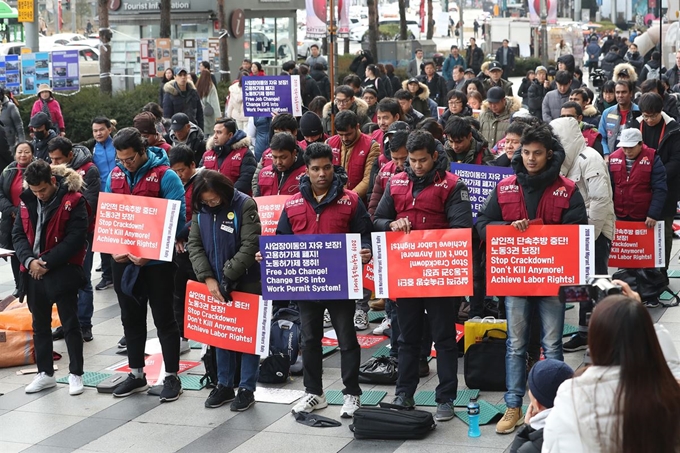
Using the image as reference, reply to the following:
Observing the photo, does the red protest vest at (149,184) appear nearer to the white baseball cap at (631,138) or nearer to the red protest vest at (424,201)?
the red protest vest at (424,201)

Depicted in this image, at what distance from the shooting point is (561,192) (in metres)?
6.95

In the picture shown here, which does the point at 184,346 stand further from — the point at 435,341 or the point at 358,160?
the point at 435,341

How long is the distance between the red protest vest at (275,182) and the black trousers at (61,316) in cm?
180

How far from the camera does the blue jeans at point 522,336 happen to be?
22.9 feet

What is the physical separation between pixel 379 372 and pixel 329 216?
1.50 m

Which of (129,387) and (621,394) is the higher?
(621,394)

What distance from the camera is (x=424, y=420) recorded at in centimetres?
697

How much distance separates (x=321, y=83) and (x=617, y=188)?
12379 mm

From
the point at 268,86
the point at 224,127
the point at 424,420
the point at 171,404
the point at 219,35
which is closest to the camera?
the point at 424,420

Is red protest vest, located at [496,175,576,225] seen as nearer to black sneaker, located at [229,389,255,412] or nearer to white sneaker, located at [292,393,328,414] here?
white sneaker, located at [292,393,328,414]

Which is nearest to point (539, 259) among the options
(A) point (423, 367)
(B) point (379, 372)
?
(A) point (423, 367)

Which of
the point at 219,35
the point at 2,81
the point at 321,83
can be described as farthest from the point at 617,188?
the point at 219,35

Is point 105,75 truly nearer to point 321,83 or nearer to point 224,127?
point 321,83

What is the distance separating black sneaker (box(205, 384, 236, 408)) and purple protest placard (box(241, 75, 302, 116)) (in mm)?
6114
